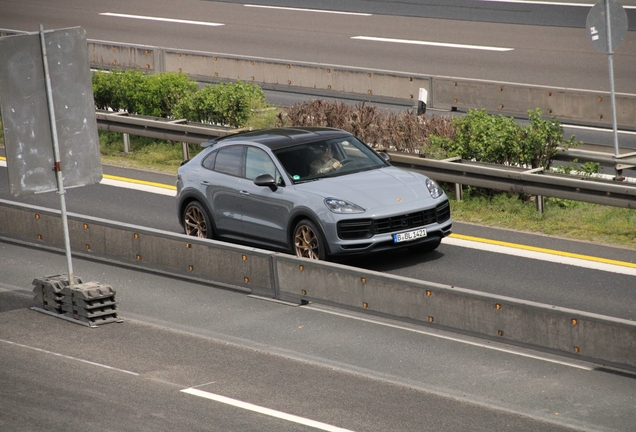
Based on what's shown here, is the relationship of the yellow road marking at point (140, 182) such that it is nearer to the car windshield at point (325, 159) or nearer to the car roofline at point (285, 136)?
the car roofline at point (285, 136)

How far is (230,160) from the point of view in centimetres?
1557

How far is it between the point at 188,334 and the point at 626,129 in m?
13.1

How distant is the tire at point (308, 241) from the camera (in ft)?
45.9

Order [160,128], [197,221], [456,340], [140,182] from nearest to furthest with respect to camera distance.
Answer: [456,340] < [197,221] < [140,182] < [160,128]

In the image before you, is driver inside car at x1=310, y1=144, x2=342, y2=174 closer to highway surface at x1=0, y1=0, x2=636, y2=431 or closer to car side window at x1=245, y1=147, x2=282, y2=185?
car side window at x1=245, y1=147, x2=282, y2=185

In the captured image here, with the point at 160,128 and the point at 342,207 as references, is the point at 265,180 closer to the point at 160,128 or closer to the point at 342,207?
the point at 342,207

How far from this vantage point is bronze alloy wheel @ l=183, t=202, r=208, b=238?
51.8 feet

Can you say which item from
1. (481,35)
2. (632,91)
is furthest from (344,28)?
(632,91)

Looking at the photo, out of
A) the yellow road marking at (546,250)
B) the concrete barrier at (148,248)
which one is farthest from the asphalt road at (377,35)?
the concrete barrier at (148,248)

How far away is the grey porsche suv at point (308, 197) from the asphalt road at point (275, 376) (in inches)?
54.9

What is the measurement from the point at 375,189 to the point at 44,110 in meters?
4.19

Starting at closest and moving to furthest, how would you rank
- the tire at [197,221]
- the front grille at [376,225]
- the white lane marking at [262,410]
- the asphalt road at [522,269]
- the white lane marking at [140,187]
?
the white lane marking at [262,410], the asphalt road at [522,269], the front grille at [376,225], the tire at [197,221], the white lane marking at [140,187]

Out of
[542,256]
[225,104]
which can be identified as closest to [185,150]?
[225,104]

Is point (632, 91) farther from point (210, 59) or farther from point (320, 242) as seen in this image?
point (320, 242)
